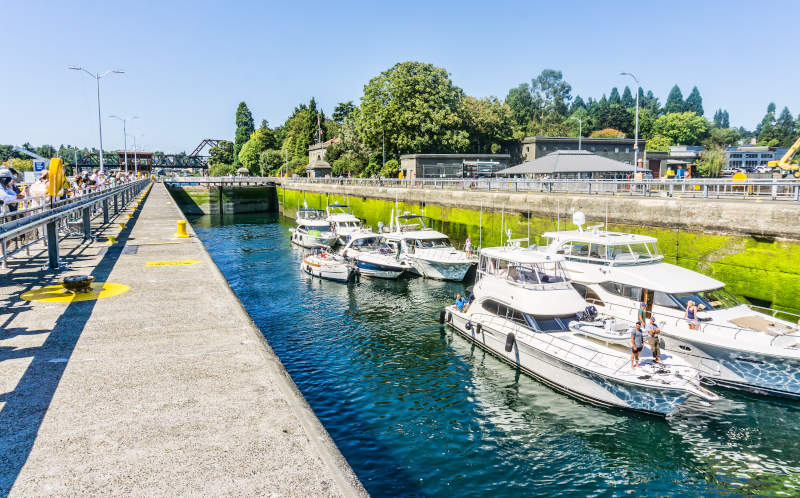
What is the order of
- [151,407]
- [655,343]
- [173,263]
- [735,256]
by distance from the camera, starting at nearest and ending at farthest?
[151,407] < [655,343] < [735,256] < [173,263]

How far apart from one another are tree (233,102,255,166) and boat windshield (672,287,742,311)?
17226cm

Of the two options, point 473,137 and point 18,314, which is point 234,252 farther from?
point 473,137

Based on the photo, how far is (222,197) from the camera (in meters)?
95.3

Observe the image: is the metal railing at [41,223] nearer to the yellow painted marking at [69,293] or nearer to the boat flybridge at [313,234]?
the yellow painted marking at [69,293]

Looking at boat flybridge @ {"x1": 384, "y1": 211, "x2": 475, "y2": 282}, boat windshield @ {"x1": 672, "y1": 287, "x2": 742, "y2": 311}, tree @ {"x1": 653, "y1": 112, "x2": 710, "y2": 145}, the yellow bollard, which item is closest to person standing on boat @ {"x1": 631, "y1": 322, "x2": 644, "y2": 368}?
boat windshield @ {"x1": 672, "y1": 287, "x2": 742, "y2": 311}

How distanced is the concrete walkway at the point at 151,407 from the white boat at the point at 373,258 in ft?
58.6

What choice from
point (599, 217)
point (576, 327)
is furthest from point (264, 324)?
point (599, 217)

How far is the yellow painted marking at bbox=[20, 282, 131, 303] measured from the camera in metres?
16.4

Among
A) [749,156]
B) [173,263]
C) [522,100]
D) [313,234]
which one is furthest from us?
[522,100]

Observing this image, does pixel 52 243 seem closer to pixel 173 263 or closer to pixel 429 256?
pixel 173 263

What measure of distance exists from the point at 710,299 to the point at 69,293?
21404mm

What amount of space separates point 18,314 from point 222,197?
275 feet

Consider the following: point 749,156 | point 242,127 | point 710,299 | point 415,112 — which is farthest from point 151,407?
point 242,127

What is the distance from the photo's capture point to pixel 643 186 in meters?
31.3
